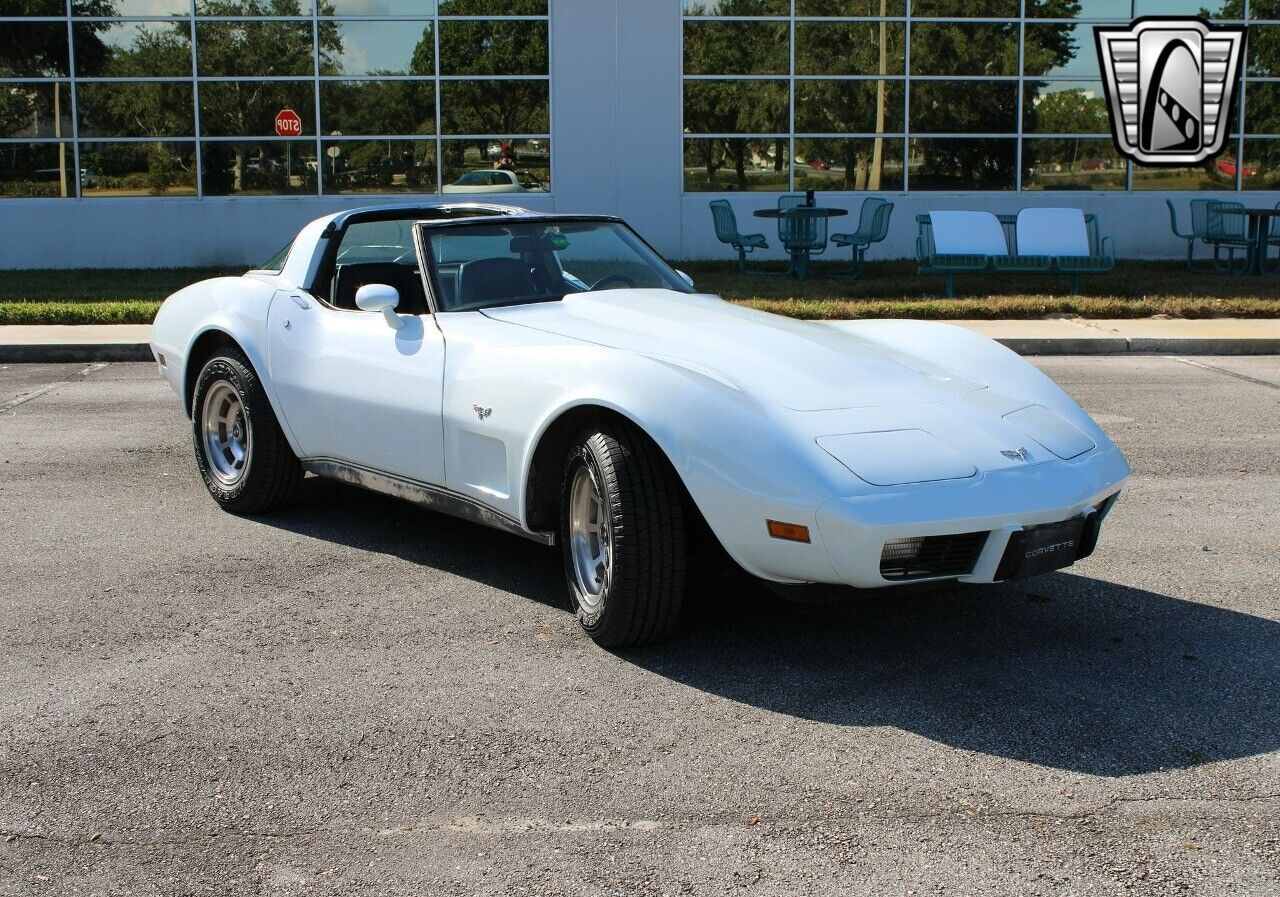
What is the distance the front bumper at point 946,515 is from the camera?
171 inches

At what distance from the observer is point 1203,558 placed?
6137 millimetres

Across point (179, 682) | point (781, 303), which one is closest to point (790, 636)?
point (179, 682)

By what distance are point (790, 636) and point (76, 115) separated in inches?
765

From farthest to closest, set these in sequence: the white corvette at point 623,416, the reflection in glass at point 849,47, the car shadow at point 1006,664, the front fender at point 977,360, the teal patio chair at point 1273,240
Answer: the reflection in glass at point 849,47, the teal patio chair at point 1273,240, the front fender at point 977,360, the white corvette at point 623,416, the car shadow at point 1006,664

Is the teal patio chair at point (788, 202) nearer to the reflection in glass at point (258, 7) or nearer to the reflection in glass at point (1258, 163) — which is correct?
the reflection in glass at point (1258, 163)

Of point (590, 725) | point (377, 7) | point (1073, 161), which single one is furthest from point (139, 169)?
point (590, 725)

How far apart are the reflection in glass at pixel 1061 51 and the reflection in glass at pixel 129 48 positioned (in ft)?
39.9

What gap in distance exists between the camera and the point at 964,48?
882 inches

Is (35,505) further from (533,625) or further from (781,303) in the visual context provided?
(781,303)

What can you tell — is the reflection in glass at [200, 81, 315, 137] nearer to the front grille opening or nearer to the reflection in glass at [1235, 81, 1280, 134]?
the reflection in glass at [1235, 81, 1280, 134]

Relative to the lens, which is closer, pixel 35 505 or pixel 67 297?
pixel 35 505

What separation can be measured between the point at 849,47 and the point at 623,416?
61.3 feet

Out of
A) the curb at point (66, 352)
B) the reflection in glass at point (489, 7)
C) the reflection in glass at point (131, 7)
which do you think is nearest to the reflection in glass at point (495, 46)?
the reflection in glass at point (489, 7)

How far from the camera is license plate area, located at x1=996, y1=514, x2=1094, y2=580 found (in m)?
4.53
